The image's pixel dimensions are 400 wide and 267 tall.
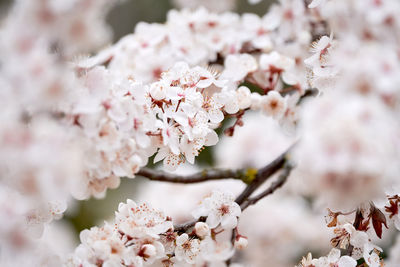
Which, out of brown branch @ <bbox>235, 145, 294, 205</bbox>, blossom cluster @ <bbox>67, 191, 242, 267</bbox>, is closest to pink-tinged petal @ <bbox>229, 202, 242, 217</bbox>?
blossom cluster @ <bbox>67, 191, 242, 267</bbox>

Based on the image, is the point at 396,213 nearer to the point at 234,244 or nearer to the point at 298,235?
the point at 234,244

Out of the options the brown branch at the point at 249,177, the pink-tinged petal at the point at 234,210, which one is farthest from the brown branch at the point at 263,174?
the pink-tinged petal at the point at 234,210

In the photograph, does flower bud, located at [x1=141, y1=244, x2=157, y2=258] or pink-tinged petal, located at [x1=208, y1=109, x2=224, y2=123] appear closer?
flower bud, located at [x1=141, y1=244, x2=157, y2=258]

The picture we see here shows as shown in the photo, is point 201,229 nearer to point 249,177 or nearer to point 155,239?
point 155,239

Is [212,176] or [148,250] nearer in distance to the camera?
[148,250]

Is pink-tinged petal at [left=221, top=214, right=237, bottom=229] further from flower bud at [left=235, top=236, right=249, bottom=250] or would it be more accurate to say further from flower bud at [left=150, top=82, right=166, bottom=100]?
flower bud at [left=150, top=82, right=166, bottom=100]

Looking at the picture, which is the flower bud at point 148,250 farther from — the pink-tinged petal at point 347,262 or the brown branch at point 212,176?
the pink-tinged petal at point 347,262

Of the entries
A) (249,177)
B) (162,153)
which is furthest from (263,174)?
(162,153)

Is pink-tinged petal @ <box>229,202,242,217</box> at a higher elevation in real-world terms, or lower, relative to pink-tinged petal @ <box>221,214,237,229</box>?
higher

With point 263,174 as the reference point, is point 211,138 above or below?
above
